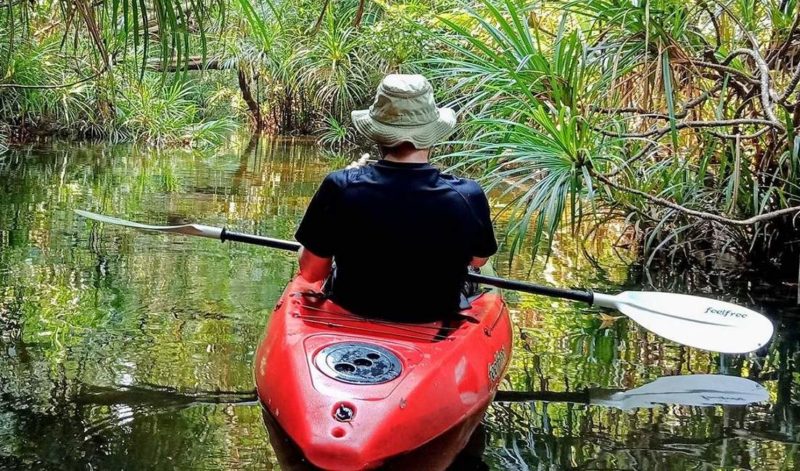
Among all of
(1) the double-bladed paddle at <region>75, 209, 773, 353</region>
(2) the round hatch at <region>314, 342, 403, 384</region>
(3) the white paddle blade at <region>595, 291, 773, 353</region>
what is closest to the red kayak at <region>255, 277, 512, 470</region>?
(2) the round hatch at <region>314, 342, 403, 384</region>

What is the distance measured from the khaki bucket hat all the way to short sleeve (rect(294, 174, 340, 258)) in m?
0.20

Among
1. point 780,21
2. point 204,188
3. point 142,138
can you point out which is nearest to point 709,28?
point 780,21

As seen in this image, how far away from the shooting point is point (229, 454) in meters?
2.09

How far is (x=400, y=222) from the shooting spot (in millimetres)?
2344

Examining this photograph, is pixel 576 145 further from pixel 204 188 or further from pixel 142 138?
pixel 142 138

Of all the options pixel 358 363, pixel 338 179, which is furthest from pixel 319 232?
pixel 358 363

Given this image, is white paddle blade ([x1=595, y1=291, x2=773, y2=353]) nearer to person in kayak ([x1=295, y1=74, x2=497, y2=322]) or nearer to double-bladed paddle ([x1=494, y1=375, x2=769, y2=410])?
double-bladed paddle ([x1=494, y1=375, x2=769, y2=410])

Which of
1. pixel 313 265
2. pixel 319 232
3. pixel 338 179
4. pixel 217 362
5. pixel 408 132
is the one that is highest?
pixel 408 132

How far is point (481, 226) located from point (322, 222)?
1.49ft

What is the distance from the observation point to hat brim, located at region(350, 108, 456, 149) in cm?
238

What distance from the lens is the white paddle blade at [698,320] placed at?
9.52ft

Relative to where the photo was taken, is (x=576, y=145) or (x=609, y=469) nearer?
(x=609, y=469)

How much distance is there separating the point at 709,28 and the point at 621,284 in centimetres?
141

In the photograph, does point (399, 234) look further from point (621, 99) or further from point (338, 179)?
point (621, 99)
